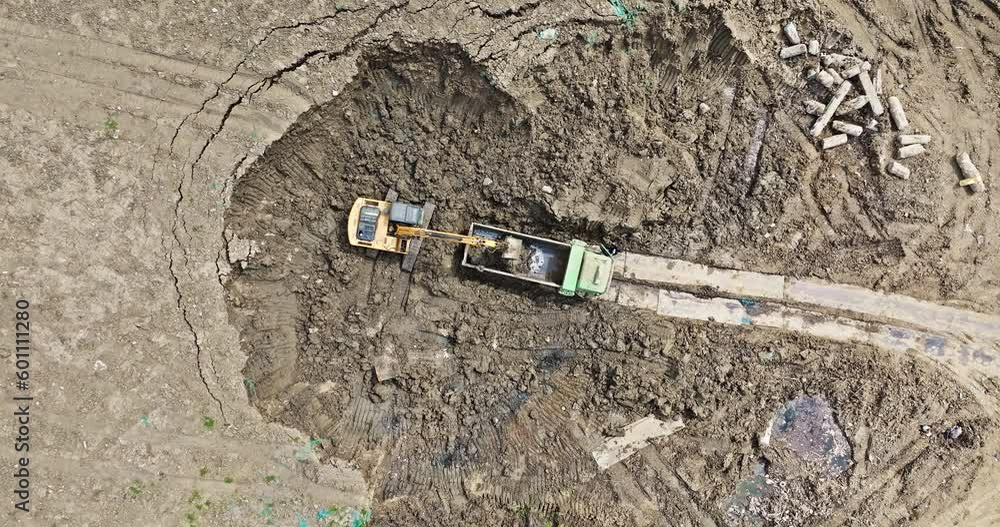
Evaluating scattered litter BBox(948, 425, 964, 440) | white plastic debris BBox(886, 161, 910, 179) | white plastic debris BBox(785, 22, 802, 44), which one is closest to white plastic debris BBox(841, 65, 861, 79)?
white plastic debris BBox(785, 22, 802, 44)

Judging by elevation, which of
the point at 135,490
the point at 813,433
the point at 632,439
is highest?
the point at 813,433

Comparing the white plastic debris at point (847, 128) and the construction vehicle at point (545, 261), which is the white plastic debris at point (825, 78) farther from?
the construction vehicle at point (545, 261)

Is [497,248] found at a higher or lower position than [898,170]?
lower

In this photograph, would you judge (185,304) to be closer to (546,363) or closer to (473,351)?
(473,351)

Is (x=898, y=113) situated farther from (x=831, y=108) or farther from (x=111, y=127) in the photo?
(x=111, y=127)

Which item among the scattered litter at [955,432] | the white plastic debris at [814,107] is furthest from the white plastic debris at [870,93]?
the scattered litter at [955,432]

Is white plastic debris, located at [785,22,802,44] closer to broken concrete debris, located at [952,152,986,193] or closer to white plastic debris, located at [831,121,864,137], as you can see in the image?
white plastic debris, located at [831,121,864,137]

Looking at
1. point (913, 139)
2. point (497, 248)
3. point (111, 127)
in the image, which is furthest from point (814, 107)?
point (111, 127)

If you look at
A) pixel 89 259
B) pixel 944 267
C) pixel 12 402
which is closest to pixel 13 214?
pixel 89 259
